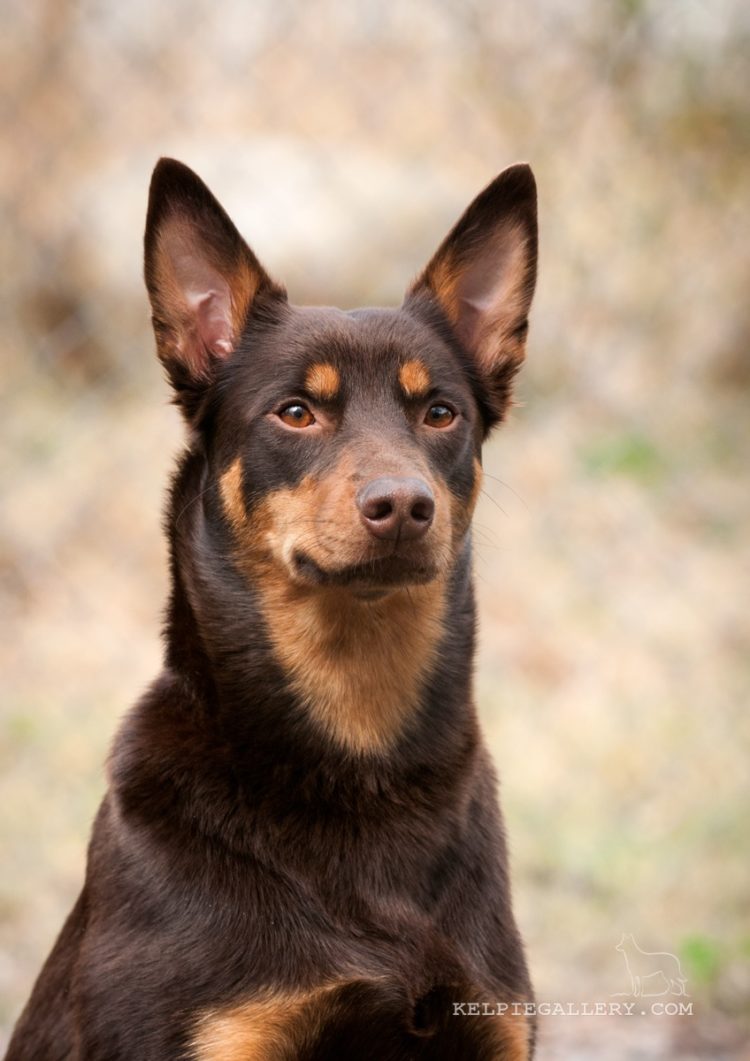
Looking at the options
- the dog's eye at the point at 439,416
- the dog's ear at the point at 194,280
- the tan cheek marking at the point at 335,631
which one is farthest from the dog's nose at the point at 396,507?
the dog's ear at the point at 194,280

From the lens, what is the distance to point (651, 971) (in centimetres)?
470

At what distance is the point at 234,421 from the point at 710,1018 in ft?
8.83

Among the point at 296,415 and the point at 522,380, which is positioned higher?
the point at 296,415

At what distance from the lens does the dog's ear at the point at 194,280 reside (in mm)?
3102

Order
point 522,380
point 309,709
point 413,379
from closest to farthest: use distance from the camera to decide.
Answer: point 309,709 < point 413,379 < point 522,380

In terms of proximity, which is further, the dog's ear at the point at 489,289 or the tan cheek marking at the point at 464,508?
the dog's ear at the point at 489,289

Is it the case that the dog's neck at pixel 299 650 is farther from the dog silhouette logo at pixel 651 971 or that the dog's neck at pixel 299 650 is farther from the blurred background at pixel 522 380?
the blurred background at pixel 522 380

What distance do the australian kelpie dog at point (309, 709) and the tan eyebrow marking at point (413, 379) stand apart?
10 mm

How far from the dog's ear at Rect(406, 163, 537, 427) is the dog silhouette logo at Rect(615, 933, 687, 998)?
7.18 ft

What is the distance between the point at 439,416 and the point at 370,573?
1.59ft

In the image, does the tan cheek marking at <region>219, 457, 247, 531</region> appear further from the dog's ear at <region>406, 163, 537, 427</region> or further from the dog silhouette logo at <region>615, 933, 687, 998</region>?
the dog silhouette logo at <region>615, 933, 687, 998</region>

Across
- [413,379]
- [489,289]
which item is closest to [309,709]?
[413,379]

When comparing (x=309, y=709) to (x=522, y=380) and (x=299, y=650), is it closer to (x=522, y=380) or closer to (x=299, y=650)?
(x=299, y=650)

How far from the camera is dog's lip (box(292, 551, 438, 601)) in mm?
2895
